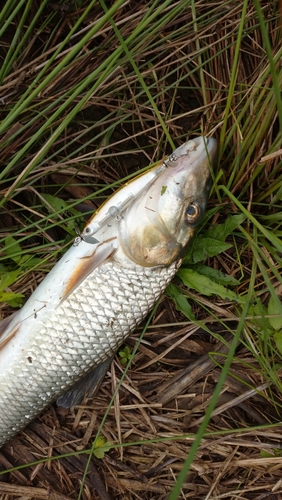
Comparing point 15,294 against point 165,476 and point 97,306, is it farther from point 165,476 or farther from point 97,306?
point 165,476

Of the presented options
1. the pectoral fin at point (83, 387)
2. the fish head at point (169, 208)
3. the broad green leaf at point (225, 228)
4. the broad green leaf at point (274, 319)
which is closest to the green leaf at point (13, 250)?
the fish head at point (169, 208)

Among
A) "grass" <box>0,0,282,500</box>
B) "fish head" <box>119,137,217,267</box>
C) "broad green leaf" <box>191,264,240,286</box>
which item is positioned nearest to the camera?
"fish head" <box>119,137,217,267</box>

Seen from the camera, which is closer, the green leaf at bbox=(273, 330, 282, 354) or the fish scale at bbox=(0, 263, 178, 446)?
the fish scale at bbox=(0, 263, 178, 446)

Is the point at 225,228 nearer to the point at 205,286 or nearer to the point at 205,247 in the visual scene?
the point at 205,247

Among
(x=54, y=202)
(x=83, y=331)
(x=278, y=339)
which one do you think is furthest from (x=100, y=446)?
(x=54, y=202)

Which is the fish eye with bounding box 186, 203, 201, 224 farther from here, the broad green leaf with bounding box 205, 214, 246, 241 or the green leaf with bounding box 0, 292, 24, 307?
the green leaf with bounding box 0, 292, 24, 307

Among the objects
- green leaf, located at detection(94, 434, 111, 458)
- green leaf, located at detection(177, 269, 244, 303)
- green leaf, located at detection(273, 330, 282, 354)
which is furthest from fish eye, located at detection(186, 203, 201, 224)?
green leaf, located at detection(94, 434, 111, 458)

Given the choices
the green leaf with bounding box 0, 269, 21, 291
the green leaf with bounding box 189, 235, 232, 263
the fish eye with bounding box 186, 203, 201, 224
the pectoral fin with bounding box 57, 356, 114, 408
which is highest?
the green leaf with bounding box 0, 269, 21, 291
